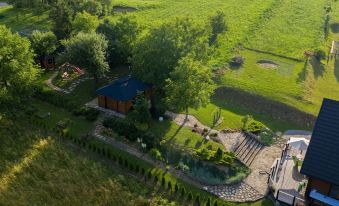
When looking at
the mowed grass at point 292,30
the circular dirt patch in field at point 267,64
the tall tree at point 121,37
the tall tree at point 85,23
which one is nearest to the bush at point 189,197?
the tall tree at point 121,37

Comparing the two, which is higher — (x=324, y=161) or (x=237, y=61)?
(x=324, y=161)

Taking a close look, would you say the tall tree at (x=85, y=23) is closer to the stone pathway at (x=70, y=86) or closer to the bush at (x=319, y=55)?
the stone pathway at (x=70, y=86)

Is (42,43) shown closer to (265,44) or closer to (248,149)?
(248,149)

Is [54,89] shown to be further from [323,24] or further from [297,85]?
[323,24]

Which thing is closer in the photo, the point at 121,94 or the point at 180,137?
the point at 180,137

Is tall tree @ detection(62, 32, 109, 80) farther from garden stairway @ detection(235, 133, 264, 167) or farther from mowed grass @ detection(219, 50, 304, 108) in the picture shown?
garden stairway @ detection(235, 133, 264, 167)

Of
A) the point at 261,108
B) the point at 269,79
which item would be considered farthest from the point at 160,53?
the point at 269,79
